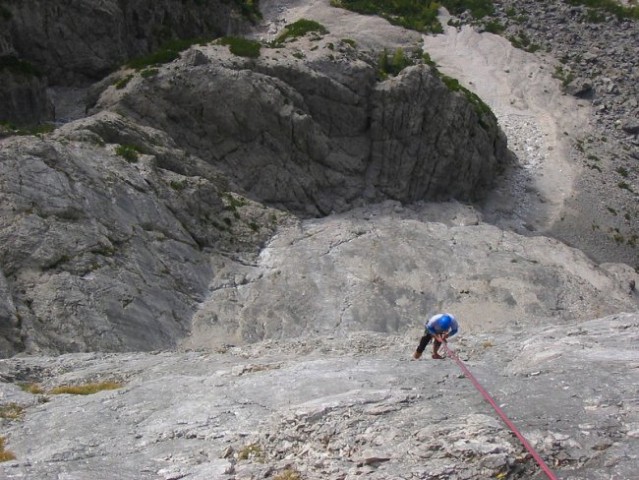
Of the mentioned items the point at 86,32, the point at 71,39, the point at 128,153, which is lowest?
the point at 128,153

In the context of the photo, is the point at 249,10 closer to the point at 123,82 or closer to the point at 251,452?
the point at 123,82

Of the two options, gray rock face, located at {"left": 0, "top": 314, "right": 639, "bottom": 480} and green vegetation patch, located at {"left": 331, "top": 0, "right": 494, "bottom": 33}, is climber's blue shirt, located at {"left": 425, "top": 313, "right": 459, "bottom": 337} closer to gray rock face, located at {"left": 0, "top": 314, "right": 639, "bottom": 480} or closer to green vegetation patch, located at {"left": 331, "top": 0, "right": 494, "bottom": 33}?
gray rock face, located at {"left": 0, "top": 314, "right": 639, "bottom": 480}

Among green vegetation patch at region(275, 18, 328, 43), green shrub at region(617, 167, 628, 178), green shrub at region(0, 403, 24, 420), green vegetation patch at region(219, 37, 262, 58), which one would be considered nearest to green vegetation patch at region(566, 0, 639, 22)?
green shrub at region(617, 167, 628, 178)

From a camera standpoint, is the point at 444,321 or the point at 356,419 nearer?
the point at 356,419

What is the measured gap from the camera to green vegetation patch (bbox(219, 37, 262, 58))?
4256 centimetres

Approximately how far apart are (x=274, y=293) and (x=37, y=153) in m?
12.9

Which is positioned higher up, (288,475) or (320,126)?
(320,126)

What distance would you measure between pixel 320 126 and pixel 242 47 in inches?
305

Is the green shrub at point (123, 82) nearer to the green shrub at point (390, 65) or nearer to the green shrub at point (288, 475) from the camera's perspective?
the green shrub at point (390, 65)

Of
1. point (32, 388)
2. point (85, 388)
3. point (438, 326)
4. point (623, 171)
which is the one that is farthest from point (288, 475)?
point (623, 171)

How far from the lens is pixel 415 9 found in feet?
254

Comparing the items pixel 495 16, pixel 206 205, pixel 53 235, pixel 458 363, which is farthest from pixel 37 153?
pixel 495 16

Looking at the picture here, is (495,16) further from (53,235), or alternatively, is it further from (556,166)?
(53,235)

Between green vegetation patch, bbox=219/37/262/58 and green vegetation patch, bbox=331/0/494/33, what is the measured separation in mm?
30924
